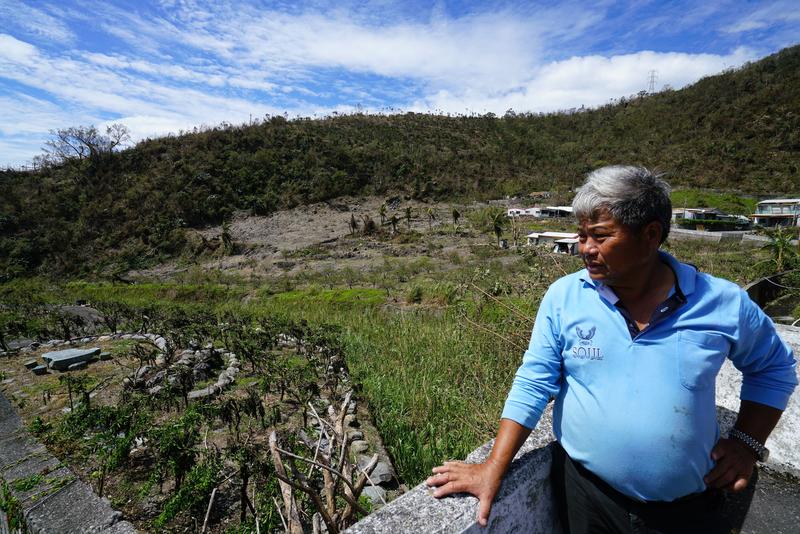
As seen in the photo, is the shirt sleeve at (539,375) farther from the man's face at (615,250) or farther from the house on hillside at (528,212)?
the house on hillside at (528,212)

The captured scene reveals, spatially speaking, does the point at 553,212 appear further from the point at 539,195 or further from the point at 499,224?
the point at 499,224

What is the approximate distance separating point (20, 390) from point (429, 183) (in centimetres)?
3401

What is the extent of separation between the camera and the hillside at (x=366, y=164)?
2950 centimetres

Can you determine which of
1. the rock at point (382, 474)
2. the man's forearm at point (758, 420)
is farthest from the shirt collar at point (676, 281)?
the rock at point (382, 474)

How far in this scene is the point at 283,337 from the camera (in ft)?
23.9

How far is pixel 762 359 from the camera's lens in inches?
45.3

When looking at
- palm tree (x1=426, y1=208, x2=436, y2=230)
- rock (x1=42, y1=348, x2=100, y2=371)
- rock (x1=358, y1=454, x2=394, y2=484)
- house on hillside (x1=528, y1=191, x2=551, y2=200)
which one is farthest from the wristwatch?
house on hillside (x1=528, y1=191, x2=551, y2=200)

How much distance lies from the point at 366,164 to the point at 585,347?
39.2 metres

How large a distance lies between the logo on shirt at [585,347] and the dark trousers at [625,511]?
361 mm

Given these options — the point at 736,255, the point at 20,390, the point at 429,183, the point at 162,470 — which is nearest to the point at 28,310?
the point at 20,390

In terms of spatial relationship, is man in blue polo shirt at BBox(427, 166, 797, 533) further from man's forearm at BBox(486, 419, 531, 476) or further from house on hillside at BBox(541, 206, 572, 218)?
house on hillside at BBox(541, 206, 572, 218)

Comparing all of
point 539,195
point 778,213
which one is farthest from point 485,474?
point 539,195

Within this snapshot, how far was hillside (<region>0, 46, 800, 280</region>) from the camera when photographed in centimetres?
2950

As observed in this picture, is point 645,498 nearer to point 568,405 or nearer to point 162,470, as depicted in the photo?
point 568,405
